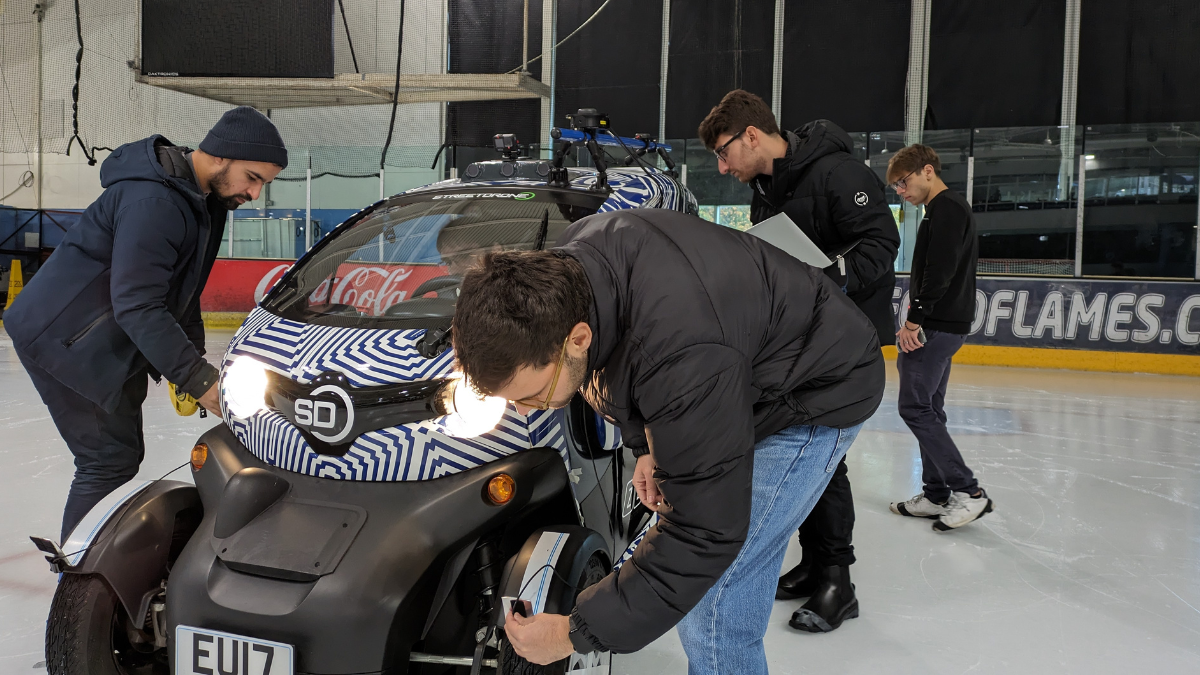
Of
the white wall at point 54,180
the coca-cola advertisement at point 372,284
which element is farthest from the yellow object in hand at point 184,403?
the white wall at point 54,180

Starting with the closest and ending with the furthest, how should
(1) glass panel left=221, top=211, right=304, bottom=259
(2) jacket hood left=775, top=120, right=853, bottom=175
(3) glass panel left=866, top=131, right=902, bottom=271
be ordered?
(2) jacket hood left=775, top=120, right=853, bottom=175 < (3) glass panel left=866, top=131, right=902, bottom=271 < (1) glass panel left=221, top=211, right=304, bottom=259

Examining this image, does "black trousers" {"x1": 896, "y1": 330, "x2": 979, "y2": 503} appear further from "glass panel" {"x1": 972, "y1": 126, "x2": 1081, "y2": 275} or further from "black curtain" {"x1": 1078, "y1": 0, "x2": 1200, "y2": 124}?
"black curtain" {"x1": 1078, "y1": 0, "x2": 1200, "y2": 124}

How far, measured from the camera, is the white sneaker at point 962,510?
135 inches

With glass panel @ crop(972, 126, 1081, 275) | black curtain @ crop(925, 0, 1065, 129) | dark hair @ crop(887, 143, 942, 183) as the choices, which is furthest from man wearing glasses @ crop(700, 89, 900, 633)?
black curtain @ crop(925, 0, 1065, 129)

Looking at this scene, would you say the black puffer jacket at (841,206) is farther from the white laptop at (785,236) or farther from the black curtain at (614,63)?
the black curtain at (614,63)

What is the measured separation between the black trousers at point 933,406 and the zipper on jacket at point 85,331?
2764mm

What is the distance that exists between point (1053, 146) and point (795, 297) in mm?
10730

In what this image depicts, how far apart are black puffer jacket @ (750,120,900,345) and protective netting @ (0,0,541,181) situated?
937cm

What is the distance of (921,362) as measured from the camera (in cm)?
347

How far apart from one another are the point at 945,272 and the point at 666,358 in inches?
103

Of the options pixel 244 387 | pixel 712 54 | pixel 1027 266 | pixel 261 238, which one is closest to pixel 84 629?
pixel 244 387

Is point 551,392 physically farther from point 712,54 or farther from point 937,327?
point 712,54

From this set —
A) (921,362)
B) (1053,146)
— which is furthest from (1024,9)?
(921,362)

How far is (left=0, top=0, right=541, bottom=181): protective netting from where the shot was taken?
1176 cm
